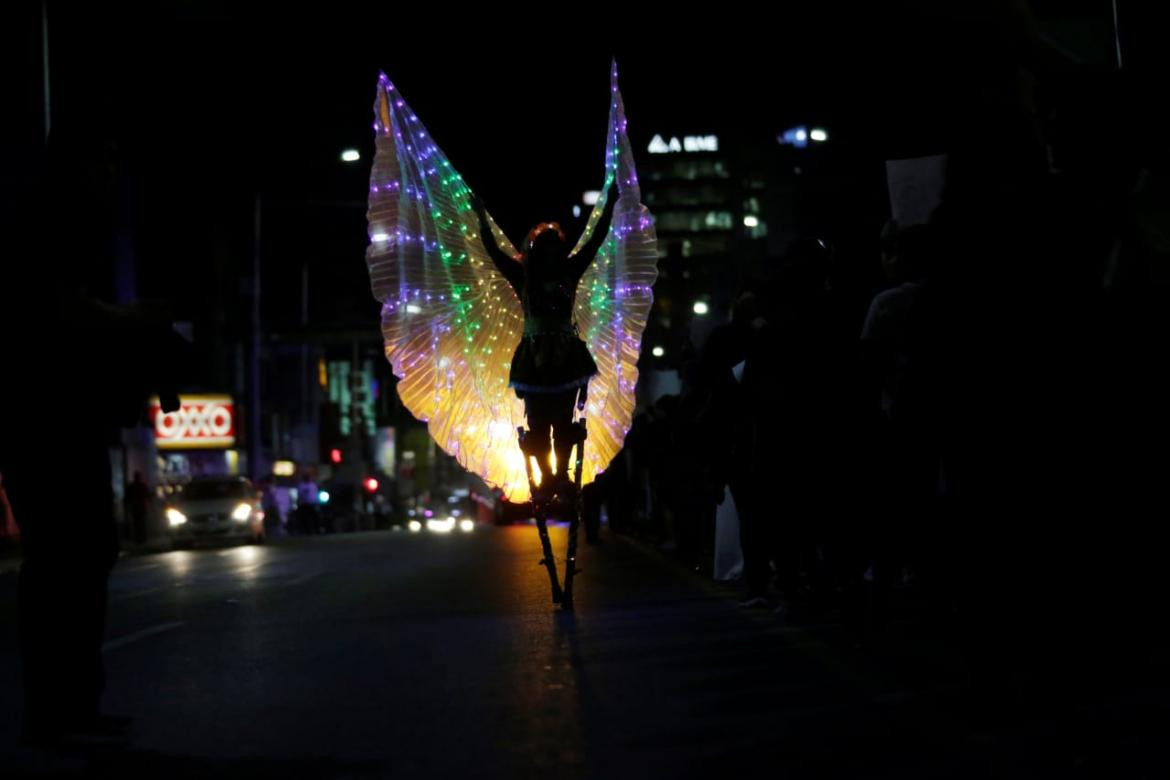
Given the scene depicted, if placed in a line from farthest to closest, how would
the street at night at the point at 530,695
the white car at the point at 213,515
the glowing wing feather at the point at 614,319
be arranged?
the white car at the point at 213,515 < the glowing wing feather at the point at 614,319 < the street at night at the point at 530,695

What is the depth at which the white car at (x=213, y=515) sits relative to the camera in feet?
104

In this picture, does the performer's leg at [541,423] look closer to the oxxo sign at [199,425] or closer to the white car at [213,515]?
the white car at [213,515]

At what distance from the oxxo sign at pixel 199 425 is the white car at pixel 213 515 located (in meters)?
16.0

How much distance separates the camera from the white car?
31.8 m

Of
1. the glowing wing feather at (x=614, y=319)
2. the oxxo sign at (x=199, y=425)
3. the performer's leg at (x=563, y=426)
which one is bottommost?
the performer's leg at (x=563, y=426)

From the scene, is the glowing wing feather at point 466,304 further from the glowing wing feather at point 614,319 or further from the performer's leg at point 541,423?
the performer's leg at point 541,423

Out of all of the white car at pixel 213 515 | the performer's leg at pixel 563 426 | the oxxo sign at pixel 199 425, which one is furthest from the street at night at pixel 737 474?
the oxxo sign at pixel 199 425

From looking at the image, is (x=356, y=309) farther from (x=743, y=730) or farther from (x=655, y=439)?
(x=743, y=730)

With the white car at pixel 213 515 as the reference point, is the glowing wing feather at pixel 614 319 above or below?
above

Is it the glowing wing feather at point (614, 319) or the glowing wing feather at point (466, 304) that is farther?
the glowing wing feather at point (614, 319)

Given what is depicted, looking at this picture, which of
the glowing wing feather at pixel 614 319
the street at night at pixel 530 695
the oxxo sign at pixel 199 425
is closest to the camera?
the street at night at pixel 530 695

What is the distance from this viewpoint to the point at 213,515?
31922 mm

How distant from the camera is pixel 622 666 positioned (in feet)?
23.8

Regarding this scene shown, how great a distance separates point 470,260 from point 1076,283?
22.6 feet
